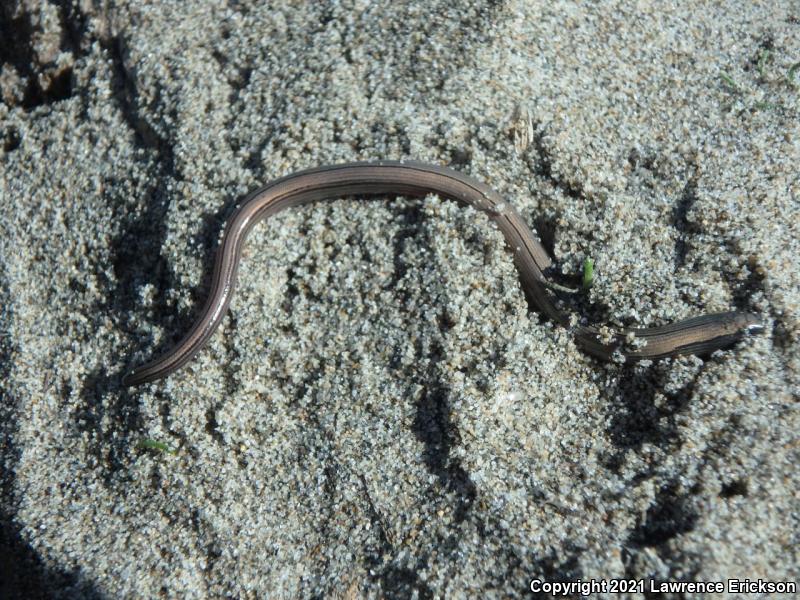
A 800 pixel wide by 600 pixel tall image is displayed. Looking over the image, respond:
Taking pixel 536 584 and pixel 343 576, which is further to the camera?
pixel 343 576

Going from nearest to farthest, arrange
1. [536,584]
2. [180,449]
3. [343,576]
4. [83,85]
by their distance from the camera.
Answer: [536,584]
[343,576]
[180,449]
[83,85]

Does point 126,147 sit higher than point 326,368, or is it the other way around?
point 126,147

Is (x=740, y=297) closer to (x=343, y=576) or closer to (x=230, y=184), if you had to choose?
(x=343, y=576)

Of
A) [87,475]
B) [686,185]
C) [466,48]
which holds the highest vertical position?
[466,48]

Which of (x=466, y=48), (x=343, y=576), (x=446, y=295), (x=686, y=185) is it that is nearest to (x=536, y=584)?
(x=343, y=576)

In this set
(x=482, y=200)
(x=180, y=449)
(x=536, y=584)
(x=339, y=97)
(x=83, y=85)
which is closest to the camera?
(x=536, y=584)

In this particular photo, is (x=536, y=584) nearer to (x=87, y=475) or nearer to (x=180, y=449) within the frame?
(x=180, y=449)
